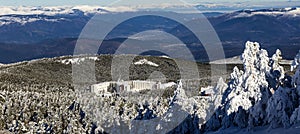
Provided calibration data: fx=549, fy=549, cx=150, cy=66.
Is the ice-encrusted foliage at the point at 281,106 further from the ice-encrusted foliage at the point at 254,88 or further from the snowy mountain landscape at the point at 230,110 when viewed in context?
the ice-encrusted foliage at the point at 254,88

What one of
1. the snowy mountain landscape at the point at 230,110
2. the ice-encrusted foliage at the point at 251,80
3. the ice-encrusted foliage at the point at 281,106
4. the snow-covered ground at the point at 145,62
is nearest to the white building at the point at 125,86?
the snowy mountain landscape at the point at 230,110

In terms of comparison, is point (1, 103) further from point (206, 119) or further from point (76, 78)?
point (76, 78)

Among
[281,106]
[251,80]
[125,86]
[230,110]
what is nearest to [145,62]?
[125,86]

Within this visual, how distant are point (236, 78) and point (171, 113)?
22.7 feet

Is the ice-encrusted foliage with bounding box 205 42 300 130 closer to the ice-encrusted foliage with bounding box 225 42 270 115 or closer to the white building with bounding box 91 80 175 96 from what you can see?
the ice-encrusted foliage with bounding box 225 42 270 115

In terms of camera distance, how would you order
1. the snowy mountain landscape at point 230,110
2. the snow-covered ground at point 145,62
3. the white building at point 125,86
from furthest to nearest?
the snow-covered ground at point 145,62 < the white building at point 125,86 < the snowy mountain landscape at point 230,110

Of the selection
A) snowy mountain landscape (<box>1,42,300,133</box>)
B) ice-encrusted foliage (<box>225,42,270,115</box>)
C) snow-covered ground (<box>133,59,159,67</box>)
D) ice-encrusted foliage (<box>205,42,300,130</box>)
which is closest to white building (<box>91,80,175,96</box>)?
snowy mountain landscape (<box>1,42,300,133</box>)

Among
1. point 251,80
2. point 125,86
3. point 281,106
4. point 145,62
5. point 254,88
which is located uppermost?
point 251,80

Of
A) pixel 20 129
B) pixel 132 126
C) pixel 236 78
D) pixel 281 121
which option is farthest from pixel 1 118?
pixel 281 121

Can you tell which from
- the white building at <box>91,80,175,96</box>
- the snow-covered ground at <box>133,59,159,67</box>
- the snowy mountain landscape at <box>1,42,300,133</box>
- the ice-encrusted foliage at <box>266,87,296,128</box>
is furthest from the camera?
the snow-covered ground at <box>133,59,159,67</box>

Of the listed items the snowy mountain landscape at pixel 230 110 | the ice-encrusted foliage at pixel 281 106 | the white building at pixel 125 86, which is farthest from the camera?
the white building at pixel 125 86

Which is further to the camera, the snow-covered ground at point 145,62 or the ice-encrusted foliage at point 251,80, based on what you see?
the snow-covered ground at point 145,62

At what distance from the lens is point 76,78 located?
153375mm

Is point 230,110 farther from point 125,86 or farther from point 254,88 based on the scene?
point 125,86
